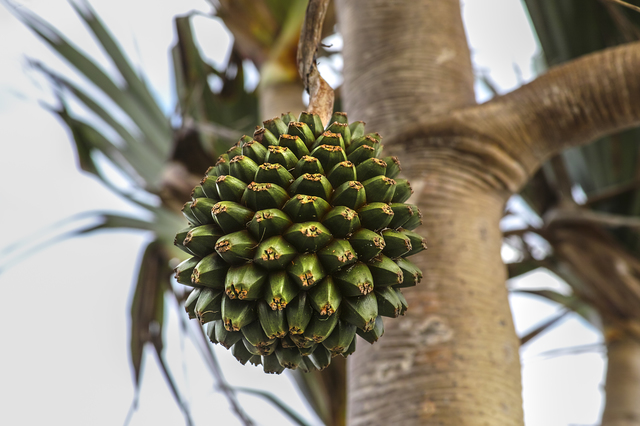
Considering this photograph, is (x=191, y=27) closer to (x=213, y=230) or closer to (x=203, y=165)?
(x=203, y=165)

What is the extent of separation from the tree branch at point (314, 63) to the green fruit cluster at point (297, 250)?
0.08 meters

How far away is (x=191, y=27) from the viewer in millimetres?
2139

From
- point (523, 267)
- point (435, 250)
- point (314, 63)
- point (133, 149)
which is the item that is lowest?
point (435, 250)

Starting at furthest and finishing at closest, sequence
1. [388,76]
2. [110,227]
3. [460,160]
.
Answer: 1. [110,227]
2. [388,76]
3. [460,160]

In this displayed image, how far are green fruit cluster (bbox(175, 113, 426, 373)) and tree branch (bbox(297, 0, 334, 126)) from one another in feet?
0.26

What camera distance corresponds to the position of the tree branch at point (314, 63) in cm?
74

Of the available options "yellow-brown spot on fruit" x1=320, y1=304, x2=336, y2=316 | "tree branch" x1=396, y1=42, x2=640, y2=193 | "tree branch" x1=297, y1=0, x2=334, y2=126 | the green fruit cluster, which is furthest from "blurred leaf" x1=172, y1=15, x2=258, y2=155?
"yellow-brown spot on fruit" x1=320, y1=304, x2=336, y2=316

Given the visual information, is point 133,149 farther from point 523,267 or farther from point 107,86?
point 523,267

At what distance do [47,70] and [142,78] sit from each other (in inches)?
17.6

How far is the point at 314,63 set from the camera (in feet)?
2.51

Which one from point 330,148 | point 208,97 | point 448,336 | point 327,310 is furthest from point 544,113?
point 208,97

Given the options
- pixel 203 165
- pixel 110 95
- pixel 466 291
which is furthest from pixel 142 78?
pixel 466 291

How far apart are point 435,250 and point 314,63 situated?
0.44 metres

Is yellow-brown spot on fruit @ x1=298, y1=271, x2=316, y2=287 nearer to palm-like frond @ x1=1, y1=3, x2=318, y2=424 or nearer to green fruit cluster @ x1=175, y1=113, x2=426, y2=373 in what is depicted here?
green fruit cluster @ x1=175, y1=113, x2=426, y2=373
